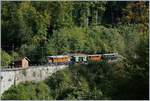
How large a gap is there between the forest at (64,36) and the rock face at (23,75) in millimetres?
259

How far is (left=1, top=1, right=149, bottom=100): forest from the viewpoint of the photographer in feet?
47.6

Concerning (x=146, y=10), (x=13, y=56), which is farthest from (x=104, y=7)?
(x=146, y=10)

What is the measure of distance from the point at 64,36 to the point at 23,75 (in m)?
4.56

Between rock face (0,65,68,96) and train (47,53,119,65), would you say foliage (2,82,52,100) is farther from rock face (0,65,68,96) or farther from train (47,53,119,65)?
train (47,53,119,65)

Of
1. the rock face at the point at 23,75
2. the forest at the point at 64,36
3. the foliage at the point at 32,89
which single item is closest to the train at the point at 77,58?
the forest at the point at 64,36

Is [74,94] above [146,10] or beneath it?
beneath

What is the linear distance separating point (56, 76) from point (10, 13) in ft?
15.2

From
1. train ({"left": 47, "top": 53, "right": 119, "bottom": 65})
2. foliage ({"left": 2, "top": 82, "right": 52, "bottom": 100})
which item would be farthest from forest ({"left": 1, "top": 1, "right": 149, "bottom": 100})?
train ({"left": 47, "top": 53, "right": 119, "bottom": 65})

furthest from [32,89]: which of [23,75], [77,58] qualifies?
[77,58]

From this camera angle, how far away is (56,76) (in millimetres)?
15953

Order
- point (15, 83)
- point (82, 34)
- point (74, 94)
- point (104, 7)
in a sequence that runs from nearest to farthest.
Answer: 1. point (74, 94)
2. point (15, 83)
3. point (82, 34)
4. point (104, 7)

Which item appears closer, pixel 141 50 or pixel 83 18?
pixel 141 50

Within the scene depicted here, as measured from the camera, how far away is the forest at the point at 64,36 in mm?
14506

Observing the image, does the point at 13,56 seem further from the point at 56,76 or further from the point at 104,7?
the point at 104,7
